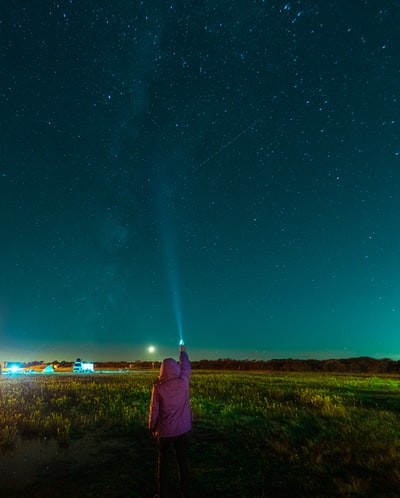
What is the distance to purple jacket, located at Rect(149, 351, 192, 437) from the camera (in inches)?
223

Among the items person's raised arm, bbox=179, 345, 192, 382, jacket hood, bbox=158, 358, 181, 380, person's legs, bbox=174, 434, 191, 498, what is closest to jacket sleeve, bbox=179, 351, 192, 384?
person's raised arm, bbox=179, 345, 192, 382

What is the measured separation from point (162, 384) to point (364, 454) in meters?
5.29

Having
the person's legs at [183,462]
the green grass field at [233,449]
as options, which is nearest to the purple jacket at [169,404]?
the person's legs at [183,462]

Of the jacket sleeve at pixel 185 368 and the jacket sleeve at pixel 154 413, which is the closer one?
the jacket sleeve at pixel 154 413

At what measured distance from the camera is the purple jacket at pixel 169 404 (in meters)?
Result: 5.67

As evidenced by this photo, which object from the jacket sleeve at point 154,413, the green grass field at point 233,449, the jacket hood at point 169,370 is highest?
the jacket hood at point 169,370

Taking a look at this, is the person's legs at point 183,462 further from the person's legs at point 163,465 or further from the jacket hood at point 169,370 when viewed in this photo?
the jacket hood at point 169,370

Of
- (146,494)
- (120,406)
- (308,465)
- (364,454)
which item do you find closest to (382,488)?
(308,465)

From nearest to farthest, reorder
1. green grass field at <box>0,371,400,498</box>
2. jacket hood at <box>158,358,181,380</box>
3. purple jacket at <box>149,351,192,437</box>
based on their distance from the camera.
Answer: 1. purple jacket at <box>149,351,192,437</box>
2. jacket hood at <box>158,358,181,380</box>
3. green grass field at <box>0,371,400,498</box>

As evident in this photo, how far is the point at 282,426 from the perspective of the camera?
11.6m

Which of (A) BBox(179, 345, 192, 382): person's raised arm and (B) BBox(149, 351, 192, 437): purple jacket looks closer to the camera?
(B) BBox(149, 351, 192, 437): purple jacket

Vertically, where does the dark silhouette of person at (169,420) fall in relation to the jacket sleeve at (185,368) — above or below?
below

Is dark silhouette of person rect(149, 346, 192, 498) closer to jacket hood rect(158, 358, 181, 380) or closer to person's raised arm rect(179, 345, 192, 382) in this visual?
jacket hood rect(158, 358, 181, 380)

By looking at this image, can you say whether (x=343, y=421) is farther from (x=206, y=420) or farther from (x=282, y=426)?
(x=206, y=420)
